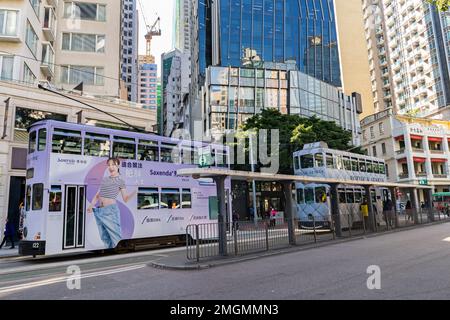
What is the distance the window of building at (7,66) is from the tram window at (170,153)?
12110 millimetres

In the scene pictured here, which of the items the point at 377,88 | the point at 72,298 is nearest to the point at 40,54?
the point at 72,298

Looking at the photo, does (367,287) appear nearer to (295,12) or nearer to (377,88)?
(295,12)

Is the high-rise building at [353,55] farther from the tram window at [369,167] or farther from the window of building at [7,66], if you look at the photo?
the window of building at [7,66]

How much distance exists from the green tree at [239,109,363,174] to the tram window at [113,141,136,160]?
15866 mm

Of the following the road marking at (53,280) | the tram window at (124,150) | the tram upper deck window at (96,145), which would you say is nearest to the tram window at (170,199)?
the tram window at (124,150)

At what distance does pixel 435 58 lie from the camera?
A: 60281 millimetres

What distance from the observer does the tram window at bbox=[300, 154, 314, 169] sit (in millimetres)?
20141

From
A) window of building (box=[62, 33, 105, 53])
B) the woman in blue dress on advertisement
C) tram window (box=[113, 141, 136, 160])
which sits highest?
window of building (box=[62, 33, 105, 53])

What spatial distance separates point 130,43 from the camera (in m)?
103

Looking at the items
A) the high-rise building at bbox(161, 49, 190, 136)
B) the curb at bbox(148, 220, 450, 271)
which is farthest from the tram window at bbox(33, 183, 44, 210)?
the high-rise building at bbox(161, 49, 190, 136)

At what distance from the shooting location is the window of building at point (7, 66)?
20.5 m

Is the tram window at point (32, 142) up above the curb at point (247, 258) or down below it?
above

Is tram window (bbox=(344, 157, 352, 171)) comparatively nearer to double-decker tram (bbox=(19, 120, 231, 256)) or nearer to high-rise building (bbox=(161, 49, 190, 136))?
double-decker tram (bbox=(19, 120, 231, 256))
